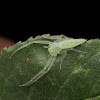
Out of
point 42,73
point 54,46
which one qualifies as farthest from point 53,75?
point 54,46

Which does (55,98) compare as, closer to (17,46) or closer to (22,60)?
(22,60)

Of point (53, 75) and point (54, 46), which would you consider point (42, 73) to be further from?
point (54, 46)

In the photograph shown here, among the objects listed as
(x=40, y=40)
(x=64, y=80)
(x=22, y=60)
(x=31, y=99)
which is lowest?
(x=31, y=99)

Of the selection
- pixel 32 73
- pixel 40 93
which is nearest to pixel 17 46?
pixel 32 73

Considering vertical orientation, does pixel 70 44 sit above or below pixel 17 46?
above

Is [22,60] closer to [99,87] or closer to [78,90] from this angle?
[78,90]

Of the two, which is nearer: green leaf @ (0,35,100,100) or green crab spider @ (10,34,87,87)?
green leaf @ (0,35,100,100)

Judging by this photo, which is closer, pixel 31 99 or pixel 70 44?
pixel 31 99
